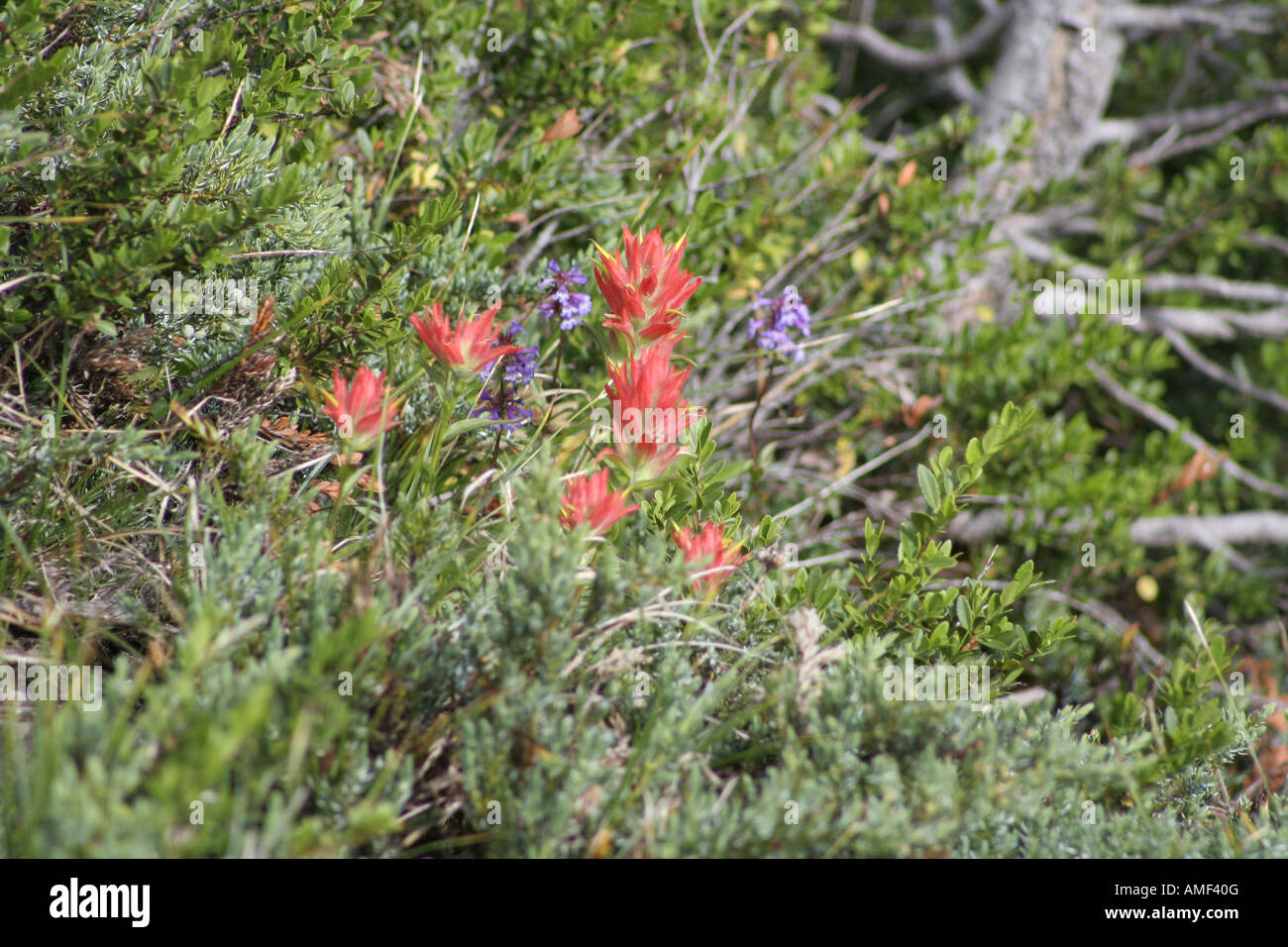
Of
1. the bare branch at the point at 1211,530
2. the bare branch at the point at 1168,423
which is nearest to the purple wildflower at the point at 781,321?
the bare branch at the point at 1168,423

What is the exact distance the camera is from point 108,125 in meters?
1.85

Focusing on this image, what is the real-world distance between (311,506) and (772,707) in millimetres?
1115

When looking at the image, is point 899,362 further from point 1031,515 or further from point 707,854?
point 707,854

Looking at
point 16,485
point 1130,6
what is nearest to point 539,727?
point 16,485

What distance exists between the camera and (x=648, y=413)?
179 centimetres

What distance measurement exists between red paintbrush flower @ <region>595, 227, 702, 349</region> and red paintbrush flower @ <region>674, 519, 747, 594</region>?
1.41 feet

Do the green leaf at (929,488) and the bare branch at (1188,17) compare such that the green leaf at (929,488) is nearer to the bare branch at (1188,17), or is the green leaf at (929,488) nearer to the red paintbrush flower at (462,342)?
the red paintbrush flower at (462,342)

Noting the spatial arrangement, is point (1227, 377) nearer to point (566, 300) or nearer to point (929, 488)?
point (929, 488)

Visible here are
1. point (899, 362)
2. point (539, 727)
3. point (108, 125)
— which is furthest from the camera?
point (899, 362)

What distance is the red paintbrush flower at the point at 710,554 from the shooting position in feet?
5.79

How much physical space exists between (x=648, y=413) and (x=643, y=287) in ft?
0.98

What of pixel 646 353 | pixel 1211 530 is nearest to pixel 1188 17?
pixel 1211 530

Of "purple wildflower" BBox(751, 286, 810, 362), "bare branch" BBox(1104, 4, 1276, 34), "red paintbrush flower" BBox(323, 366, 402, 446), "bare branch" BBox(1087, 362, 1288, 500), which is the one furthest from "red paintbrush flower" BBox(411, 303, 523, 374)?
"bare branch" BBox(1104, 4, 1276, 34)

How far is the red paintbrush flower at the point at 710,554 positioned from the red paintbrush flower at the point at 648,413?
0.16m
